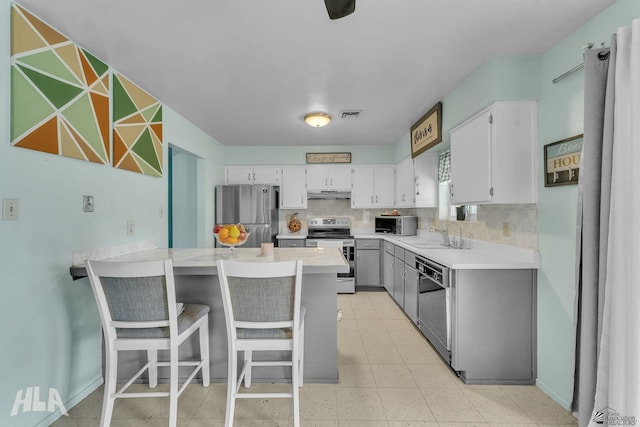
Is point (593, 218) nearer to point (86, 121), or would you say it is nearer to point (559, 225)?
point (559, 225)

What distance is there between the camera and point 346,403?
6.79 ft

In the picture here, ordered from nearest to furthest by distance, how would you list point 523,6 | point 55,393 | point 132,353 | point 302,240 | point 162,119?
1. point 523,6
2. point 55,393
3. point 132,353
4. point 162,119
5. point 302,240

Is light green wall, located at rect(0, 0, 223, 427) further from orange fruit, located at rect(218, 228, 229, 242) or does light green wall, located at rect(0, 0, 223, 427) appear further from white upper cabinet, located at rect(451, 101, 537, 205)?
white upper cabinet, located at rect(451, 101, 537, 205)

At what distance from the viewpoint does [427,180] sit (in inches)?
164

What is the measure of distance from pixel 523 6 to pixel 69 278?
323 centimetres

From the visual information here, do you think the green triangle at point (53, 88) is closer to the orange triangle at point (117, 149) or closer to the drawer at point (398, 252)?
the orange triangle at point (117, 149)

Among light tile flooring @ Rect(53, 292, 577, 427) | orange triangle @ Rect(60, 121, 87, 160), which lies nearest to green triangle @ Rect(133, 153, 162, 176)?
orange triangle @ Rect(60, 121, 87, 160)

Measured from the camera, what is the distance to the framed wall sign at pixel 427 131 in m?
3.22

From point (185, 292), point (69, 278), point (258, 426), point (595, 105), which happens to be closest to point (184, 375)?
point (185, 292)

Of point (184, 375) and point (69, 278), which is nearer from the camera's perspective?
point (69, 278)

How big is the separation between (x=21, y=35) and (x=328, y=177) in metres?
3.94

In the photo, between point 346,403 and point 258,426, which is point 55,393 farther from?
point 346,403

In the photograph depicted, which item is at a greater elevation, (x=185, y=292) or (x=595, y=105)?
(x=595, y=105)

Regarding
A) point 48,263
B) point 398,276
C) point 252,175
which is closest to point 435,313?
point 398,276
